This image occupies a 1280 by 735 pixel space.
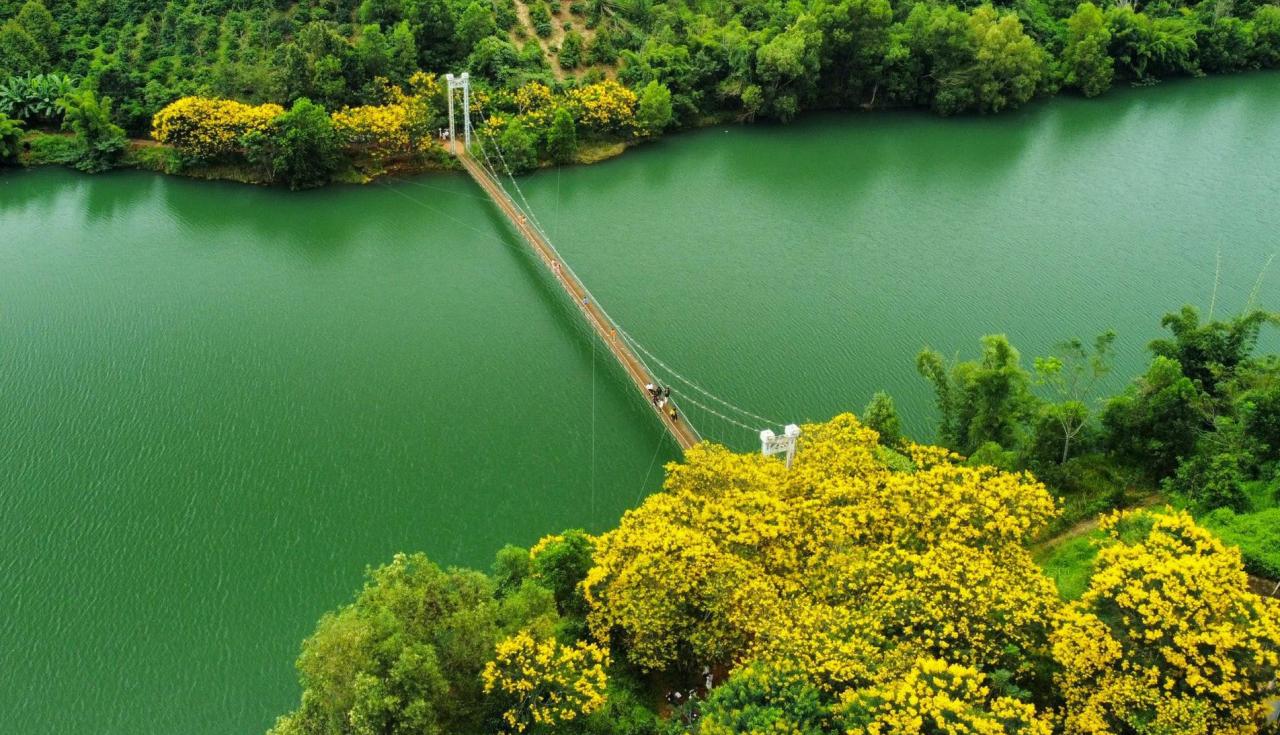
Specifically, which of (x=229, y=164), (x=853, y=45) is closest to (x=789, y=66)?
(x=853, y=45)

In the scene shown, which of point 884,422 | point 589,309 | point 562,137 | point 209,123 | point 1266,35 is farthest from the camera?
point 1266,35

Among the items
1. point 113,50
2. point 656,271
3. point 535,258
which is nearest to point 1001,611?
point 656,271

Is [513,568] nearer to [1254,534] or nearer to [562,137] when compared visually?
[1254,534]

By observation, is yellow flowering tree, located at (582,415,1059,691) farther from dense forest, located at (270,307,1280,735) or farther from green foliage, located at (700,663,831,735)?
green foliage, located at (700,663,831,735)

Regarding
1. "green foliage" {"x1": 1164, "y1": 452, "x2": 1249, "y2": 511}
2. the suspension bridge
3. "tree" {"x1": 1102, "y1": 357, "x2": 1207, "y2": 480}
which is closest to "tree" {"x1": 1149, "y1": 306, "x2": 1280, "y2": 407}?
"tree" {"x1": 1102, "y1": 357, "x2": 1207, "y2": 480}

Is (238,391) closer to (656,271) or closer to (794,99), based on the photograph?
(656,271)

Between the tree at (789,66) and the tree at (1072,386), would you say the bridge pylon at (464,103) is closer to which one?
the tree at (789,66)
